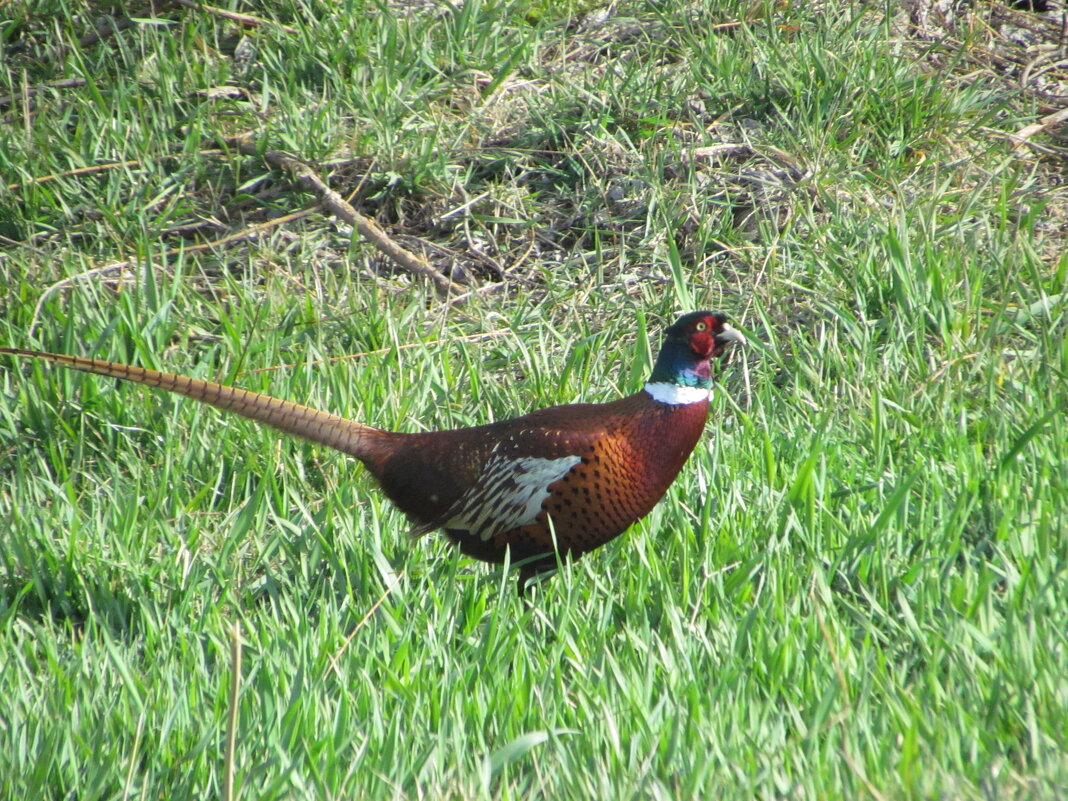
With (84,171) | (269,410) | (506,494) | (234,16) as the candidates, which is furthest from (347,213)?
(506,494)

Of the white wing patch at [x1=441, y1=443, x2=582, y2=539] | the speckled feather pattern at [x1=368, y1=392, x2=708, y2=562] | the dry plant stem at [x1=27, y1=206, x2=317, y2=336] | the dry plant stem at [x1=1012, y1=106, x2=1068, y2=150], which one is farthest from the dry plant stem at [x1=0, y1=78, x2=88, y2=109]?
A: the dry plant stem at [x1=1012, y1=106, x2=1068, y2=150]

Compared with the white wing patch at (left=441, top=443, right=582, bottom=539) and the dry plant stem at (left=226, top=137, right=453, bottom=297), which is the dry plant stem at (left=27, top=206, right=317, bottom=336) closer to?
the dry plant stem at (left=226, top=137, right=453, bottom=297)

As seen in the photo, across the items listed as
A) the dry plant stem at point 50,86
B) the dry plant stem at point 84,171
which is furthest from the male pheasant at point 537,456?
the dry plant stem at point 50,86

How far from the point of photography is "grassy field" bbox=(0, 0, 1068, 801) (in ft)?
7.18

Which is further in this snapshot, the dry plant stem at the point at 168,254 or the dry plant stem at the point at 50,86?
the dry plant stem at the point at 50,86

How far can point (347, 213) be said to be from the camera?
4.64 metres

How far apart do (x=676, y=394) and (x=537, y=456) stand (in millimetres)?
A: 389

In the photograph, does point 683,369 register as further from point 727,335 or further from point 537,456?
point 537,456

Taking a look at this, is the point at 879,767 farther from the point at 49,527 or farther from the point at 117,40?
the point at 117,40

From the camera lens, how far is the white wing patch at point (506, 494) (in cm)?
296

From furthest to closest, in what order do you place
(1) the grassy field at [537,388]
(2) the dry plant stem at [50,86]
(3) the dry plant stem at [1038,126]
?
1. (2) the dry plant stem at [50,86]
2. (3) the dry plant stem at [1038,126]
3. (1) the grassy field at [537,388]

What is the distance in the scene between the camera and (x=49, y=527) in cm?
322

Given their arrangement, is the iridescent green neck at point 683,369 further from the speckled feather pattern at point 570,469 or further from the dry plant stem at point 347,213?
the dry plant stem at point 347,213

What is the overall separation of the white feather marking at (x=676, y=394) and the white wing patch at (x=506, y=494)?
279 mm
